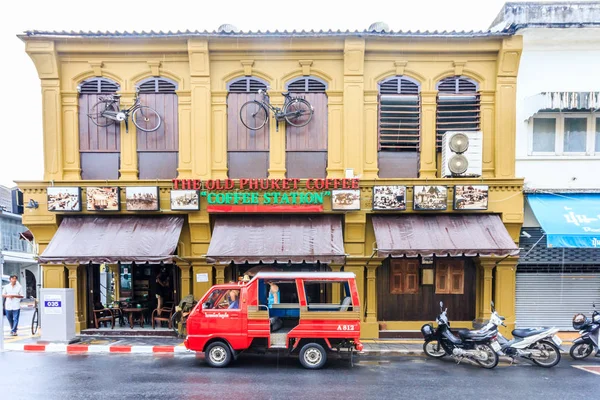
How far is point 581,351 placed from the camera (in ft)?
29.3

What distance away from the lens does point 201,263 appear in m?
11.0

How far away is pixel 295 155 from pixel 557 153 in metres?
8.35

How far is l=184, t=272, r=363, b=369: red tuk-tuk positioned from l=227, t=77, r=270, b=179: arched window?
4.24m

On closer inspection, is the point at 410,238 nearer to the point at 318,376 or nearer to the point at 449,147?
the point at 449,147

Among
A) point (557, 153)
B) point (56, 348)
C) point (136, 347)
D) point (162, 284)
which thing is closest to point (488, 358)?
point (557, 153)

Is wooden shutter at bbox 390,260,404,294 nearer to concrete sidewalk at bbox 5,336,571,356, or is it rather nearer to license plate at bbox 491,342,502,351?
concrete sidewalk at bbox 5,336,571,356

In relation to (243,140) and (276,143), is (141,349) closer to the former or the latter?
(243,140)

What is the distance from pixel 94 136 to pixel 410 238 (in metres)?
10.3

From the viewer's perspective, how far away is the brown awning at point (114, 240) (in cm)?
978

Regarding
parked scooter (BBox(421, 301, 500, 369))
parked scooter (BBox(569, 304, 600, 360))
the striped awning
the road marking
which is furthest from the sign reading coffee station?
the road marking

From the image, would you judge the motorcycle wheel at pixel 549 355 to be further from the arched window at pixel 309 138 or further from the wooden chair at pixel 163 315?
the wooden chair at pixel 163 315

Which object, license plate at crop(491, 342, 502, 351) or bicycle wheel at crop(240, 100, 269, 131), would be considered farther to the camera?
bicycle wheel at crop(240, 100, 269, 131)

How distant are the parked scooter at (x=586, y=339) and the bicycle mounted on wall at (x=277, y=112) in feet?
30.2

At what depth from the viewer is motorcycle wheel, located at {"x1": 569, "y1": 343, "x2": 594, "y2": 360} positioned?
8.89 m
